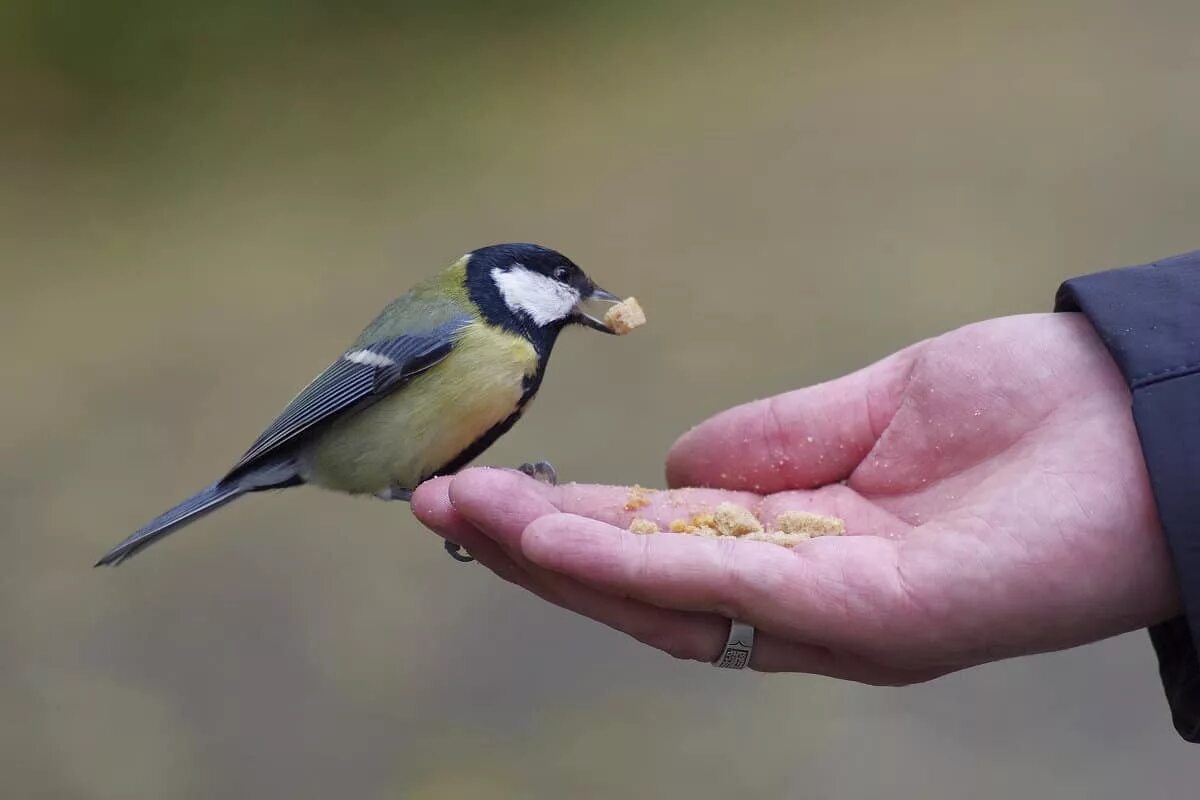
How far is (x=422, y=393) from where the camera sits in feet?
4.18

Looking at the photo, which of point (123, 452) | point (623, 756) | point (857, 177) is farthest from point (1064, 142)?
point (123, 452)

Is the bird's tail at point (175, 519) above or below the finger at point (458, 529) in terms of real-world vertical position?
above

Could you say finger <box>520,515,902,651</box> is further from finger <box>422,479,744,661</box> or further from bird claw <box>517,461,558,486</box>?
bird claw <box>517,461,558,486</box>

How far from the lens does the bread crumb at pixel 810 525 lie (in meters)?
1.07

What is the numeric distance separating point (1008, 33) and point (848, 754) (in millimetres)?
1801

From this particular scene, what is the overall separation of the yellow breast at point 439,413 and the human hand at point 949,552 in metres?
0.21

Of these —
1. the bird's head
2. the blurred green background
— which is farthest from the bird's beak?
the blurred green background

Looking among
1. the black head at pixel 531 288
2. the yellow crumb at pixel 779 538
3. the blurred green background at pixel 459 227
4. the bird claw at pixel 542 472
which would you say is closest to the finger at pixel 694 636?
the yellow crumb at pixel 779 538

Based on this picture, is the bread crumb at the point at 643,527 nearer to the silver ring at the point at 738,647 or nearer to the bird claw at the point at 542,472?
the silver ring at the point at 738,647

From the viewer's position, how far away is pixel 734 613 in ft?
2.83

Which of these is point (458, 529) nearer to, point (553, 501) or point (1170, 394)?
point (553, 501)

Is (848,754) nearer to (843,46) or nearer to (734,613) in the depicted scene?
(734,613)

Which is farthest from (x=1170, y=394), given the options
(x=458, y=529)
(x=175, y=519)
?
(x=175, y=519)

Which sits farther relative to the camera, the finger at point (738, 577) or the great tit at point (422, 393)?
the great tit at point (422, 393)
